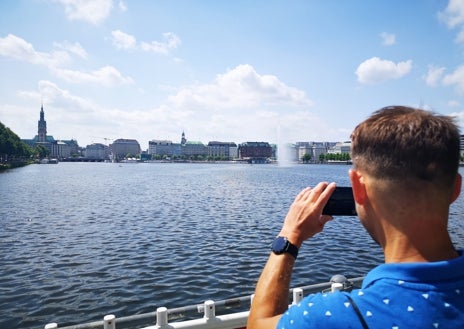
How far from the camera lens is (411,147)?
1.67 meters

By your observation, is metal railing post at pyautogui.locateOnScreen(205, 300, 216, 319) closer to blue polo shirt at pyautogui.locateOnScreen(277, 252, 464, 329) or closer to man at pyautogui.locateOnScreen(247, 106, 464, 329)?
man at pyautogui.locateOnScreen(247, 106, 464, 329)

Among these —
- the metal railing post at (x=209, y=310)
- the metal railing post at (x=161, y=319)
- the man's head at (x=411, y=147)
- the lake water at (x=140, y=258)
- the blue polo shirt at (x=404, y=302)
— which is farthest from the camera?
the lake water at (x=140, y=258)

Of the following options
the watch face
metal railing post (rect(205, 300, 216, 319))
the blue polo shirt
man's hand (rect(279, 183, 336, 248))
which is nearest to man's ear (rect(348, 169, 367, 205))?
man's hand (rect(279, 183, 336, 248))

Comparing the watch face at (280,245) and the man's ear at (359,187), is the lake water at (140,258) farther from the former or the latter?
the man's ear at (359,187)

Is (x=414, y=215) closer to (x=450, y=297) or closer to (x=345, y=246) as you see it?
(x=450, y=297)

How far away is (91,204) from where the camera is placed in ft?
124

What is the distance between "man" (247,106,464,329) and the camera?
5.09 feet

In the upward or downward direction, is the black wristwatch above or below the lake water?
above

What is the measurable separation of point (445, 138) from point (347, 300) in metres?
0.89

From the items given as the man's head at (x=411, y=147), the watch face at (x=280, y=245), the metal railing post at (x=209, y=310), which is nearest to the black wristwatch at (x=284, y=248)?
the watch face at (x=280, y=245)

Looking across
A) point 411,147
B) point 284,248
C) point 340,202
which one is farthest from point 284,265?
point 411,147

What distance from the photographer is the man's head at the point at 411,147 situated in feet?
5.49

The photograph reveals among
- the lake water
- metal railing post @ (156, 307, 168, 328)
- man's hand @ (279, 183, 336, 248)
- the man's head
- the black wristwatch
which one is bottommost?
the lake water

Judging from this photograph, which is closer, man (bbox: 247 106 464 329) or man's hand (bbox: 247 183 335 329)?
man (bbox: 247 106 464 329)
